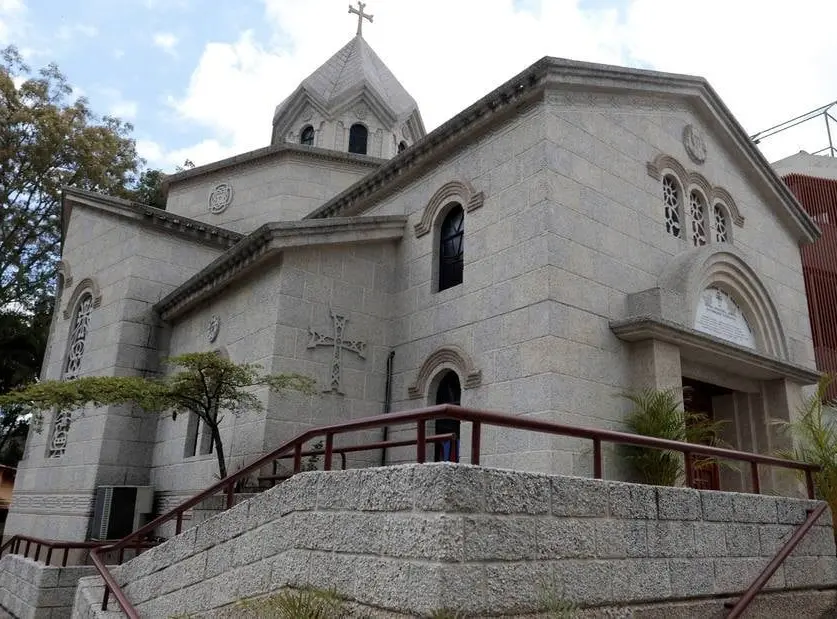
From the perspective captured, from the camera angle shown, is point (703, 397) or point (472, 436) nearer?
point (472, 436)

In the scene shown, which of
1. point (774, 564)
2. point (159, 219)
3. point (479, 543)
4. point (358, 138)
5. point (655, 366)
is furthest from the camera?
point (358, 138)

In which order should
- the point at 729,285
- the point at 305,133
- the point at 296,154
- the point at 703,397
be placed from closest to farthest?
1. the point at 729,285
2. the point at 703,397
3. the point at 296,154
4. the point at 305,133

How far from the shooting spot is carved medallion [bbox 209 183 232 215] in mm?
19828

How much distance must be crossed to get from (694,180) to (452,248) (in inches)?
187

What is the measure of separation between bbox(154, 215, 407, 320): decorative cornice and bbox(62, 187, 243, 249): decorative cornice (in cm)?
272

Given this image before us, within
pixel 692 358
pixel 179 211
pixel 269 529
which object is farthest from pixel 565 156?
pixel 179 211

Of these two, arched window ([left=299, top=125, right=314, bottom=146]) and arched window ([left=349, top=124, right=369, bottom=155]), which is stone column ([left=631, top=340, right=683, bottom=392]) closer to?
arched window ([left=349, top=124, right=369, bottom=155])

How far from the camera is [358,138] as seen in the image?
22.0m

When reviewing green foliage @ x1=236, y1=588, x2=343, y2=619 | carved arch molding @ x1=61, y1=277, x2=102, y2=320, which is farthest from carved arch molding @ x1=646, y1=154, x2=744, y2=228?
carved arch molding @ x1=61, y1=277, x2=102, y2=320

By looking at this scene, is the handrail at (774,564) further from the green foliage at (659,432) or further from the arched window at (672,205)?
the arched window at (672,205)

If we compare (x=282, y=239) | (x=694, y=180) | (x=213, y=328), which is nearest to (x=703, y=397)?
(x=694, y=180)

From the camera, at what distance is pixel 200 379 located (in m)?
9.80

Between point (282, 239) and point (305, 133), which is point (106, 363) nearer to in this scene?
point (282, 239)

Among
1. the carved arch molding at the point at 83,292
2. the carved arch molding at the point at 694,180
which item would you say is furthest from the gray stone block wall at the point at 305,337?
the carved arch molding at the point at 83,292
